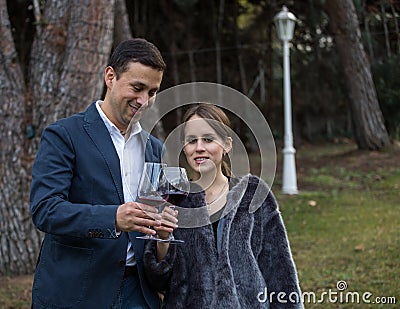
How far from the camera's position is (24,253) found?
5.52 metres

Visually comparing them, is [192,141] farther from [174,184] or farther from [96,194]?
[96,194]

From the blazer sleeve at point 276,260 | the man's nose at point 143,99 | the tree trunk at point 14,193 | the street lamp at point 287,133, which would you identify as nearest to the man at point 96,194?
the man's nose at point 143,99

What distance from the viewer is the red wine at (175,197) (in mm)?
2104

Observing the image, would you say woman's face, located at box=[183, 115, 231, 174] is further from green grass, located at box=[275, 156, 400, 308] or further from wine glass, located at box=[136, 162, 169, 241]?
green grass, located at box=[275, 156, 400, 308]

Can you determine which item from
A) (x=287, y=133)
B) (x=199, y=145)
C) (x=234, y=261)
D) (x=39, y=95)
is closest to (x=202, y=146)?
(x=199, y=145)

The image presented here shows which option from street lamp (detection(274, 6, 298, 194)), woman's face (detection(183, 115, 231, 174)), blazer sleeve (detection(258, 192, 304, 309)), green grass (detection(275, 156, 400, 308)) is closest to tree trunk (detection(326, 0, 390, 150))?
green grass (detection(275, 156, 400, 308))

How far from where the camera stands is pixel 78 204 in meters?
2.09

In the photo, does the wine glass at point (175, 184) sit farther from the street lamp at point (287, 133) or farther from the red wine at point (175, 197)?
the street lamp at point (287, 133)

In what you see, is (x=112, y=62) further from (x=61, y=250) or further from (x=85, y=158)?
(x=61, y=250)

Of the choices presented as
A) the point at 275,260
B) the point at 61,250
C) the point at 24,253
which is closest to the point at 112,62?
the point at 61,250

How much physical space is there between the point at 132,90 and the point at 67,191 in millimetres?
443

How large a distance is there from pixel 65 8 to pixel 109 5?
17.0 inches

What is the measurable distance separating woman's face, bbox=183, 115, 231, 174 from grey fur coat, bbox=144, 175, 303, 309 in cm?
13

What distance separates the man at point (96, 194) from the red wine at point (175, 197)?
0.55 ft
